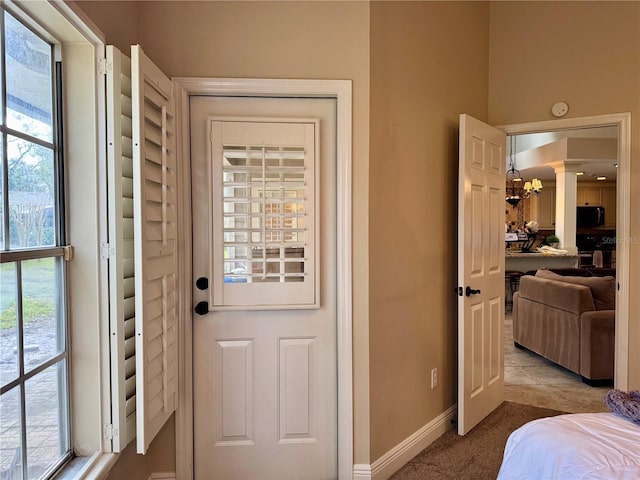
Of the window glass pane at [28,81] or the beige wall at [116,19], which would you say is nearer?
the window glass pane at [28,81]

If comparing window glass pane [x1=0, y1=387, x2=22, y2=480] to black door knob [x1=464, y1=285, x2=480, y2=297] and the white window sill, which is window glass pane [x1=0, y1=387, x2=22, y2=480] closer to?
the white window sill

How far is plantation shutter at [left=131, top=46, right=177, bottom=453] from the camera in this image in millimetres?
1480

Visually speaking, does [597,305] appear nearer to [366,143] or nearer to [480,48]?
[480,48]

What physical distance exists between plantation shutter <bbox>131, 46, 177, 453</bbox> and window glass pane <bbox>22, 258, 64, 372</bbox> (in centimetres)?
27

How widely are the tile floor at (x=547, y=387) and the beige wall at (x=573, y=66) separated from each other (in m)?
0.57

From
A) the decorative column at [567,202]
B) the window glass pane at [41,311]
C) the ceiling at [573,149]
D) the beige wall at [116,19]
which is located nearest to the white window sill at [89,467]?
the window glass pane at [41,311]

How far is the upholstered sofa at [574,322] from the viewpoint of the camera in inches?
134

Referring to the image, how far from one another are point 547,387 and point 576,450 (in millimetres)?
2686

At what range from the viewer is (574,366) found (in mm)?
3605

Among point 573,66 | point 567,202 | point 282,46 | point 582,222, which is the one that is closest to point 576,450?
point 282,46

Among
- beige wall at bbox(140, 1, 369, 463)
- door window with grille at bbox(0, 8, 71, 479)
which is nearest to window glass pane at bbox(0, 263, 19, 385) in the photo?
door window with grille at bbox(0, 8, 71, 479)

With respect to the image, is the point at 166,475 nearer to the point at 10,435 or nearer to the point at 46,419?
the point at 46,419

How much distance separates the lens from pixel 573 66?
9.07 feet

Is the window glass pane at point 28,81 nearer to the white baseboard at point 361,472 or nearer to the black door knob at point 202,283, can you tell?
the black door knob at point 202,283
